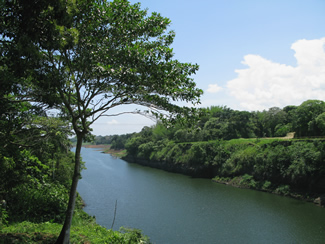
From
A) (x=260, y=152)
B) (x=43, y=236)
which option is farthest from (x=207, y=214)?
(x=260, y=152)

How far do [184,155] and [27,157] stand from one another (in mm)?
45042

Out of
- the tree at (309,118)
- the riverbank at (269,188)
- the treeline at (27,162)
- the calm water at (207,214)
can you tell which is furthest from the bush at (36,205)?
the tree at (309,118)

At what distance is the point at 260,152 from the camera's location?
36031 millimetres

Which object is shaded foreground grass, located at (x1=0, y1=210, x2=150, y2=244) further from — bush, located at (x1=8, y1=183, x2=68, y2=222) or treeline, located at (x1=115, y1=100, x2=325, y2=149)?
treeline, located at (x1=115, y1=100, x2=325, y2=149)

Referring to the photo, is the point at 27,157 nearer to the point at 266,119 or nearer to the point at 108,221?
the point at 108,221

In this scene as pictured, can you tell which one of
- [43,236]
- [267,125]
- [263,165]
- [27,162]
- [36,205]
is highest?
[267,125]

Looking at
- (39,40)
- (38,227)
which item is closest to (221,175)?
(38,227)

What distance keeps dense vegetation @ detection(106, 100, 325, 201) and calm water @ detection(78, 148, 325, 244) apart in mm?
3325

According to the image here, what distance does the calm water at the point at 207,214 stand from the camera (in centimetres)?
1723

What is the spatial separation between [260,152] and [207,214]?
17846 millimetres

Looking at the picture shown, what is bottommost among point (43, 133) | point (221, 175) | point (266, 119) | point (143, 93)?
point (221, 175)

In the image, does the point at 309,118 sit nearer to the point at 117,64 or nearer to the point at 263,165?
the point at 263,165

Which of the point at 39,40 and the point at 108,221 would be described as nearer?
the point at 39,40

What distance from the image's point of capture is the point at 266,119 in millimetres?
54469
